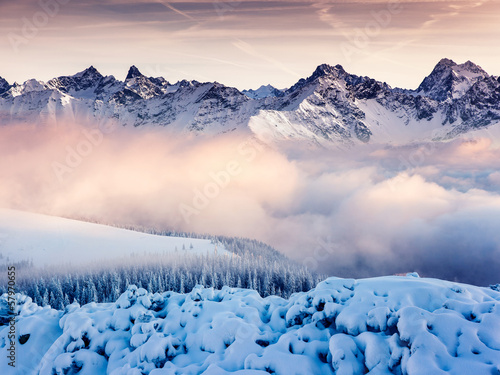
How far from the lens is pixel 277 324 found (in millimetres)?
15945

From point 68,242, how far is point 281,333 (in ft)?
559

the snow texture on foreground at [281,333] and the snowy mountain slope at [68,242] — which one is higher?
the snow texture on foreground at [281,333]

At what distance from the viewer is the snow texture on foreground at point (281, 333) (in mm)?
11602

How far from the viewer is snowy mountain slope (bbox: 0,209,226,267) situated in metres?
147

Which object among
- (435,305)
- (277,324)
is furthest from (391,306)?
(277,324)

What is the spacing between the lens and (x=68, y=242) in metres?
160

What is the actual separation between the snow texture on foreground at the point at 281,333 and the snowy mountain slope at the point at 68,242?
454ft

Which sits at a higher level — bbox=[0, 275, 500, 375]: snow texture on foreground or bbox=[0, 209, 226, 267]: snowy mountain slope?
bbox=[0, 275, 500, 375]: snow texture on foreground

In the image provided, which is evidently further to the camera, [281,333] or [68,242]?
[68,242]

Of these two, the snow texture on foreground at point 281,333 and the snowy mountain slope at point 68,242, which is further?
the snowy mountain slope at point 68,242

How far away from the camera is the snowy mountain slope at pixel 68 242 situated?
483 ft

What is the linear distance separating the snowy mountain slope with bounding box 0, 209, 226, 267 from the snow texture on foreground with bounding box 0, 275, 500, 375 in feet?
454

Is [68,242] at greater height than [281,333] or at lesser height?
lesser

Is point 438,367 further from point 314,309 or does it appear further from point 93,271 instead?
point 93,271
